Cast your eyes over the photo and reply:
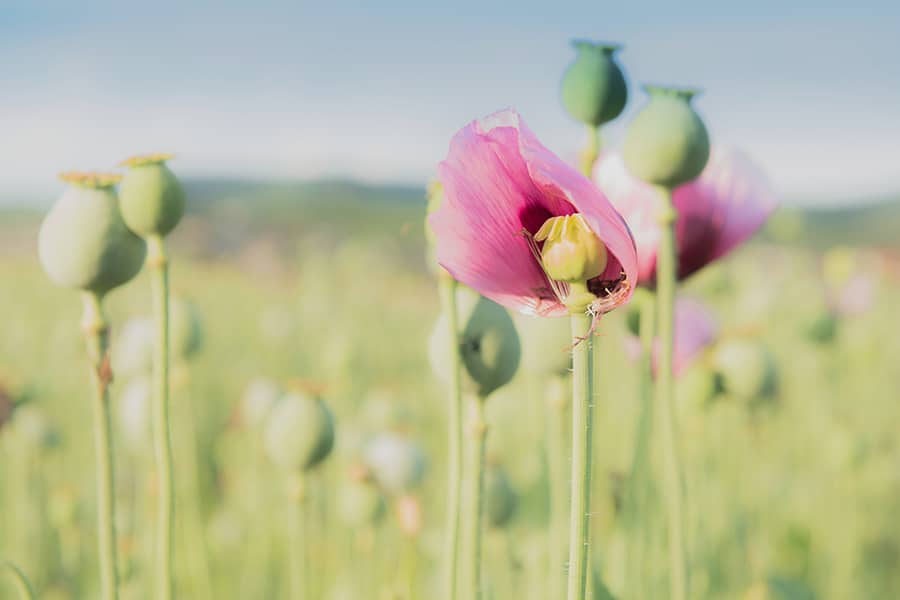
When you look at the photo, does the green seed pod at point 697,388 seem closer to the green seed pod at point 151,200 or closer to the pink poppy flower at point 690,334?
the pink poppy flower at point 690,334

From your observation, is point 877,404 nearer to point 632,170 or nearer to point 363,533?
point 363,533

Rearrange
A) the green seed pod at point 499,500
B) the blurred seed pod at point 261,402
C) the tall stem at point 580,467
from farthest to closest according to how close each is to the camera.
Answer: the blurred seed pod at point 261,402 → the green seed pod at point 499,500 → the tall stem at point 580,467

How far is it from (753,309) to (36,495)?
4.58ft

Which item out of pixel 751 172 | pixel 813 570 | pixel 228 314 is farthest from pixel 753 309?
pixel 228 314

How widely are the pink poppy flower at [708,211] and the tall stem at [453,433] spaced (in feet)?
0.80

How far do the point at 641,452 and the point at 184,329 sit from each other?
0.50 meters

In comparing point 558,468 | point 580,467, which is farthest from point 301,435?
point 580,467

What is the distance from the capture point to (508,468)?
1.72 m

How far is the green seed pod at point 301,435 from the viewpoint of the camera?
2.23 feet

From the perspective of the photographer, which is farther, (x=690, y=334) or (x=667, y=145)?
(x=690, y=334)

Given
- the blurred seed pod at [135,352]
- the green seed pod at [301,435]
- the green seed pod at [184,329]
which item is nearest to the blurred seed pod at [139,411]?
the blurred seed pod at [135,352]

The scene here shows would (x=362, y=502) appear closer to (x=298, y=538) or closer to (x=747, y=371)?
(x=298, y=538)

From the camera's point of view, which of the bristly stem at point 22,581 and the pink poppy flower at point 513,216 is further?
the bristly stem at point 22,581

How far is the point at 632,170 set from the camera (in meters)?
0.51
